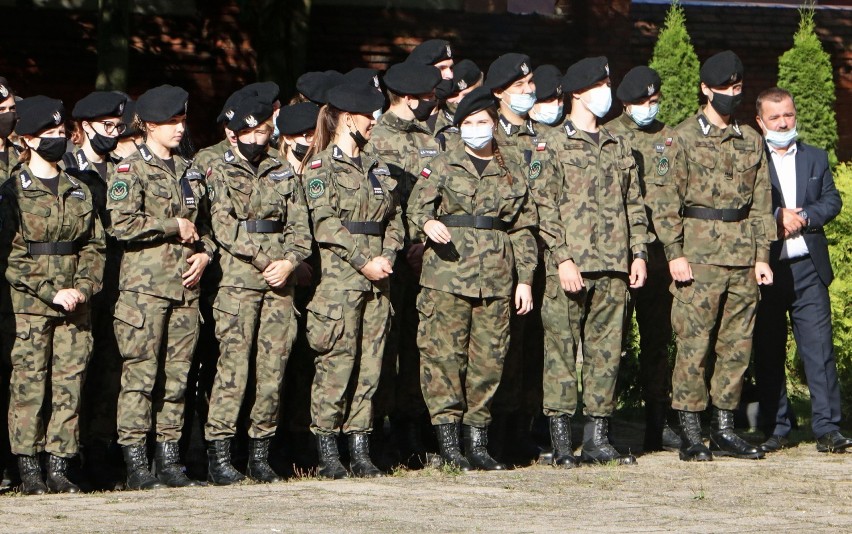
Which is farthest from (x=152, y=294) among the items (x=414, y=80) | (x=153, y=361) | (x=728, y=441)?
(x=728, y=441)

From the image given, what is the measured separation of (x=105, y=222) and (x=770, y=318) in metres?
4.16

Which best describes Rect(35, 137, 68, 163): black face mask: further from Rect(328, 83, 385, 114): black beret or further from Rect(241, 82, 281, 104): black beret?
Rect(328, 83, 385, 114): black beret

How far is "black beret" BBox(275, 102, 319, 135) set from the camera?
347 inches

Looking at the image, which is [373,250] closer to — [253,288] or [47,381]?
[253,288]

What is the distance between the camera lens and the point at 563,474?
27.7 ft

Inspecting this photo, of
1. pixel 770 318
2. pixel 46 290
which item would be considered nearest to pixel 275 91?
pixel 46 290

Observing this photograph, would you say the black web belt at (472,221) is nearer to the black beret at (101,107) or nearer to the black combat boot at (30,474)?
the black beret at (101,107)

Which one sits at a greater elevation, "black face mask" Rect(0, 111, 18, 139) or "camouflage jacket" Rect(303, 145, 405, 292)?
"black face mask" Rect(0, 111, 18, 139)

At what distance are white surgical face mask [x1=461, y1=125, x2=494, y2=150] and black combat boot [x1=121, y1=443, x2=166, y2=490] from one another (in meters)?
2.42

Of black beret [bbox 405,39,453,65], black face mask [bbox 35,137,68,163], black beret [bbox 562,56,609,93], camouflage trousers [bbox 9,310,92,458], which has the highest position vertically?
black beret [bbox 405,39,453,65]

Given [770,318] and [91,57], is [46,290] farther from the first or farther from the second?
[91,57]

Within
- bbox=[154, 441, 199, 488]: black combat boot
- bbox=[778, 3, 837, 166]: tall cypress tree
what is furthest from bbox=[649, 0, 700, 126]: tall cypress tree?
bbox=[154, 441, 199, 488]: black combat boot

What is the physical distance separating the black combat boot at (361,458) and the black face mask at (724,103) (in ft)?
9.34

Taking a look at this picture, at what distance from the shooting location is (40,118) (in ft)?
26.3
